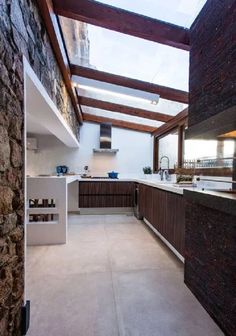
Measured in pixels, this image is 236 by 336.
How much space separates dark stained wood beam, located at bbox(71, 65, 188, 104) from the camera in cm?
316

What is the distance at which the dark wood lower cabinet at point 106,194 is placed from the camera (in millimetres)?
5227

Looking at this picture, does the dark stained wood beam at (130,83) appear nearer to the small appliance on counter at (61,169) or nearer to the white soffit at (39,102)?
the white soffit at (39,102)

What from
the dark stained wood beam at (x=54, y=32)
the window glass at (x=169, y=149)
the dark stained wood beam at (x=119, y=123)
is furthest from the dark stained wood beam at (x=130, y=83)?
the dark stained wood beam at (x=119, y=123)

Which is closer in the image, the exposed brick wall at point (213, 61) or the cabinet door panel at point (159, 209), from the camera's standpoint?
the exposed brick wall at point (213, 61)

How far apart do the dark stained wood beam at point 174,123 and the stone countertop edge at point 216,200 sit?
2312mm

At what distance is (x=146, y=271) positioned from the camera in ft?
7.50

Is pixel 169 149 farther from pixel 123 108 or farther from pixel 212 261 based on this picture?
pixel 212 261

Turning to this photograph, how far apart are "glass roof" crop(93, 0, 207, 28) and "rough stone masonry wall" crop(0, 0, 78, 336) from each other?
36.1 inches

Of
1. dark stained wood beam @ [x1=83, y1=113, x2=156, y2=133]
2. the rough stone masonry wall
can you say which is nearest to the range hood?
dark stained wood beam @ [x1=83, y1=113, x2=156, y2=133]

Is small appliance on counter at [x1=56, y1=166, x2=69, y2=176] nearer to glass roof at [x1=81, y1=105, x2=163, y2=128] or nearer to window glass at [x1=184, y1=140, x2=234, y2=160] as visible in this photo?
glass roof at [x1=81, y1=105, x2=163, y2=128]

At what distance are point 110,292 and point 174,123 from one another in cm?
334

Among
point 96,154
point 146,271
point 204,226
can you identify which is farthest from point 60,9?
point 96,154

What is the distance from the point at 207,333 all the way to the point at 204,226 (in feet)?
2.26

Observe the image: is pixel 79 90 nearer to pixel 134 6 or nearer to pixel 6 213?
pixel 134 6
